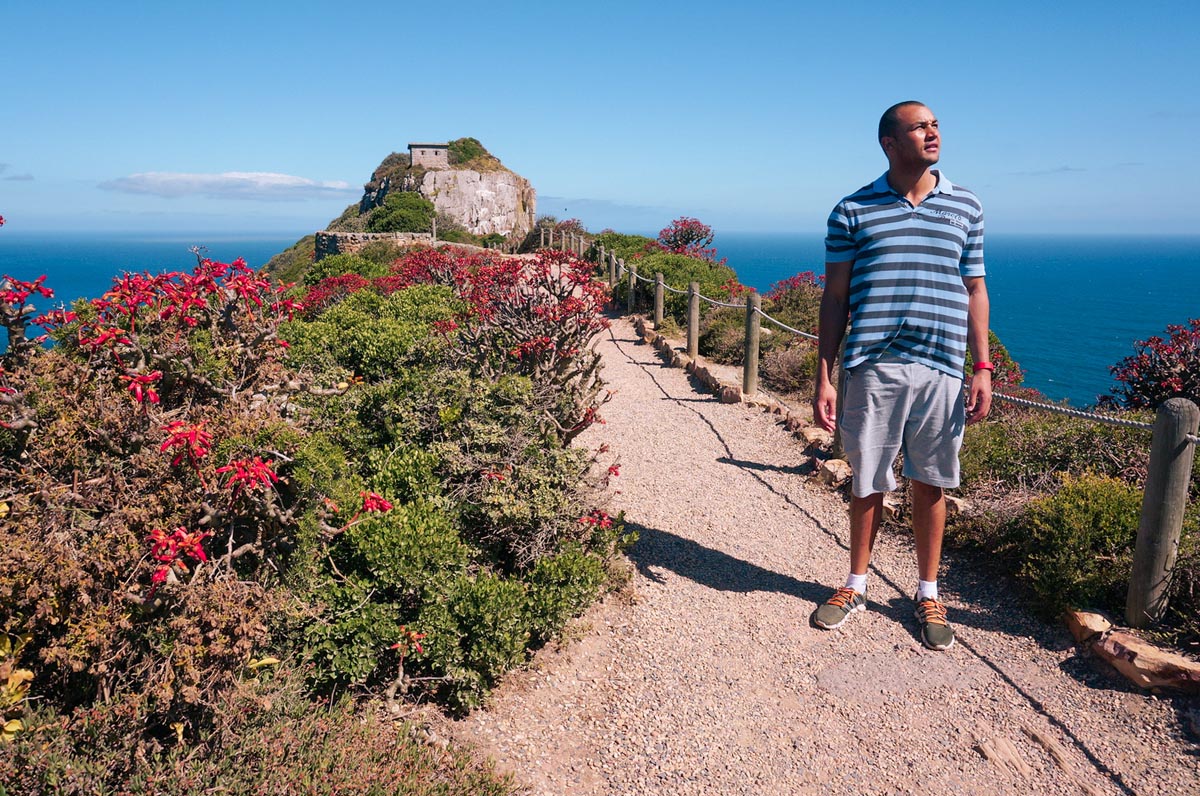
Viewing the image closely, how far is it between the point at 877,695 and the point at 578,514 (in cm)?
171

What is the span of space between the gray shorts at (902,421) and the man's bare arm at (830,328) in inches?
4.6

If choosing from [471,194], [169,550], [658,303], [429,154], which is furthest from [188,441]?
[429,154]

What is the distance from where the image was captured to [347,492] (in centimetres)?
346

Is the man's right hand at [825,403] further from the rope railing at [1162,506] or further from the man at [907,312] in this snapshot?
the rope railing at [1162,506]

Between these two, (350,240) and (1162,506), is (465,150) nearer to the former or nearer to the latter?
(350,240)

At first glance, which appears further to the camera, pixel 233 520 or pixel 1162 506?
pixel 1162 506

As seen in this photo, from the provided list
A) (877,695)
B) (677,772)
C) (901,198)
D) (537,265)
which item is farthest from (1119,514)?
(537,265)

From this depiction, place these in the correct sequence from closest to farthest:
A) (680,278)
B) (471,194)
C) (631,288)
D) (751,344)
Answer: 1. (751,344)
2. (680,278)
3. (631,288)
4. (471,194)

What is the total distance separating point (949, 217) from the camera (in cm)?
325

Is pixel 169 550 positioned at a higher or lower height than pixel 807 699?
higher

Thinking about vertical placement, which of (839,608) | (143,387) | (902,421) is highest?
(143,387)

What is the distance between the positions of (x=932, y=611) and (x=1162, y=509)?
108cm

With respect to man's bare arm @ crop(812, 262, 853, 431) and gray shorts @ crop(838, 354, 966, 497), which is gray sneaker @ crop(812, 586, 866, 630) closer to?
gray shorts @ crop(838, 354, 966, 497)

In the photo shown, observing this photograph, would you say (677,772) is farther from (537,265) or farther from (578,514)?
(537,265)
